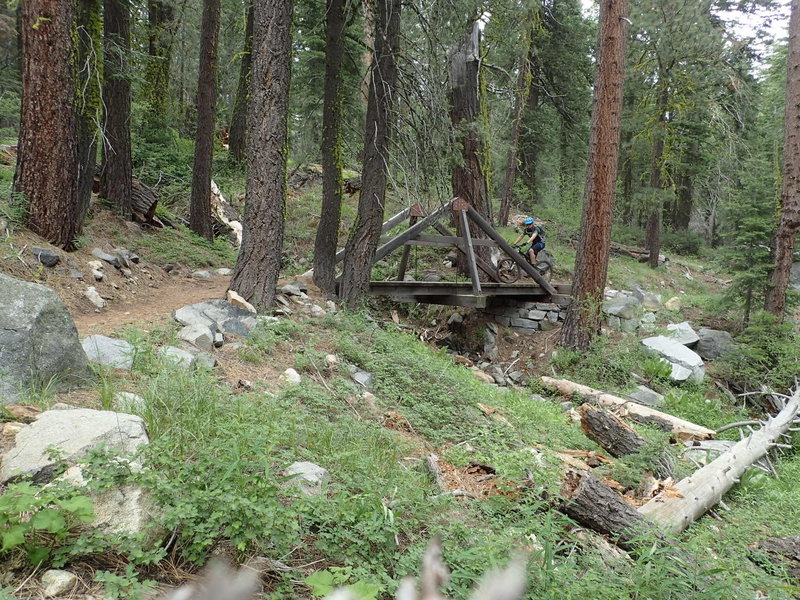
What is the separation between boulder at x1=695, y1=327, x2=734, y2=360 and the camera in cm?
1129

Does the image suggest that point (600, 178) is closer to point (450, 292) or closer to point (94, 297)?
point (450, 292)

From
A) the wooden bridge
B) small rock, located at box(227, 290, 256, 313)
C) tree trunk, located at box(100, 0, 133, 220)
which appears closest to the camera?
small rock, located at box(227, 290, 256, 313)

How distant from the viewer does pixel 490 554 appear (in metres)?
2.77

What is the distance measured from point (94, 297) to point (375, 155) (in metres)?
4.74

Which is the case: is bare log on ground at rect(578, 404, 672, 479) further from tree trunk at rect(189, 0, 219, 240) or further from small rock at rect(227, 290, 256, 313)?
tree trunk at rect(189, 0, 219, 240)

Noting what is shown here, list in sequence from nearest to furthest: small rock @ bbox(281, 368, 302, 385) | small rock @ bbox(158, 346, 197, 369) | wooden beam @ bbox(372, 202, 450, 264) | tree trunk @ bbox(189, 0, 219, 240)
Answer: small rock @ bbox(158, 346, 197, 369)
small rock @ bbox(281, 368, 302, 385)
wooden beam @ bbox(372, 202, 450, 264)
tree trunk @ bbox(189, 0, 219, 240)

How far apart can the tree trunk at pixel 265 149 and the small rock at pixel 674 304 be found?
10.1 meters

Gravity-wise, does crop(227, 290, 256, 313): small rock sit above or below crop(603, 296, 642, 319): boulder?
above

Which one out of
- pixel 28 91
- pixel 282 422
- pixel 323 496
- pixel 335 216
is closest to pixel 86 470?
pixel 323 496

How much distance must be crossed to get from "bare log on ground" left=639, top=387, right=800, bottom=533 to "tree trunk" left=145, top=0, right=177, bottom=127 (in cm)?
1592

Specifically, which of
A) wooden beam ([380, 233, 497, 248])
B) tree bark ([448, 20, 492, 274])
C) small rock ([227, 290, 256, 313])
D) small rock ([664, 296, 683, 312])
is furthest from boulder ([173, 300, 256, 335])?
small rock ([664, 296, 683, 312])

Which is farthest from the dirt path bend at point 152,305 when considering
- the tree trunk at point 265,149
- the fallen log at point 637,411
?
the fallen log at point 637,411

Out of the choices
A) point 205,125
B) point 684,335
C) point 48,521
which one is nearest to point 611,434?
point 48,521

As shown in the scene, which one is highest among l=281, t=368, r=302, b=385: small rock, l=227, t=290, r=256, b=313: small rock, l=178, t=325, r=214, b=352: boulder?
l=227, t=290, r=256, b=313: small rock
